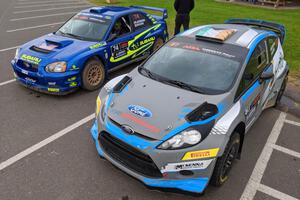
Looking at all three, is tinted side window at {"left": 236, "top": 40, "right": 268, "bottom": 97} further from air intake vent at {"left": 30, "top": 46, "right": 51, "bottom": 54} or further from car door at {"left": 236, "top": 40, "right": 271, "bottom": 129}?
air intake vent at {"left": 30, "top": 46, "right": 51, "bottom": 54}

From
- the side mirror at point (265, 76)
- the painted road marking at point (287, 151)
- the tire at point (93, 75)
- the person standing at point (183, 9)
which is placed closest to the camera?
the side mirror at point (265, 76)

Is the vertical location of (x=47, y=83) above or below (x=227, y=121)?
below

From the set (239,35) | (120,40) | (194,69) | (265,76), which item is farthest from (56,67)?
(265,76)

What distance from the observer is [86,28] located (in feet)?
20.4

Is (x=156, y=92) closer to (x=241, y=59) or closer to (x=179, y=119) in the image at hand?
(x=179, y=119)

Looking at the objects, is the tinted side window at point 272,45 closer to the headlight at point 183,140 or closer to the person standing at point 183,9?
the headlight at point 183,140

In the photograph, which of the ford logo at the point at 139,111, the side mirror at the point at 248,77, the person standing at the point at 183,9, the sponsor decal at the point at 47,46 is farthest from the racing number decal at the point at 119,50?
the side mirror at the point at 248,77

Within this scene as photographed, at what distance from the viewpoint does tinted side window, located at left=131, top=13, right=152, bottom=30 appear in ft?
22.2

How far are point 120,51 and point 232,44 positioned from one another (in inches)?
121

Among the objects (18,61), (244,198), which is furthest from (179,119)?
(18,61)

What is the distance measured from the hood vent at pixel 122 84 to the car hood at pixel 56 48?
191cm

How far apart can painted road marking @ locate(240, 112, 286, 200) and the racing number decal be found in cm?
370

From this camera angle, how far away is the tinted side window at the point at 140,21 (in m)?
6.77

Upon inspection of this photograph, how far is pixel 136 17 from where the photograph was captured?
6.84 m
